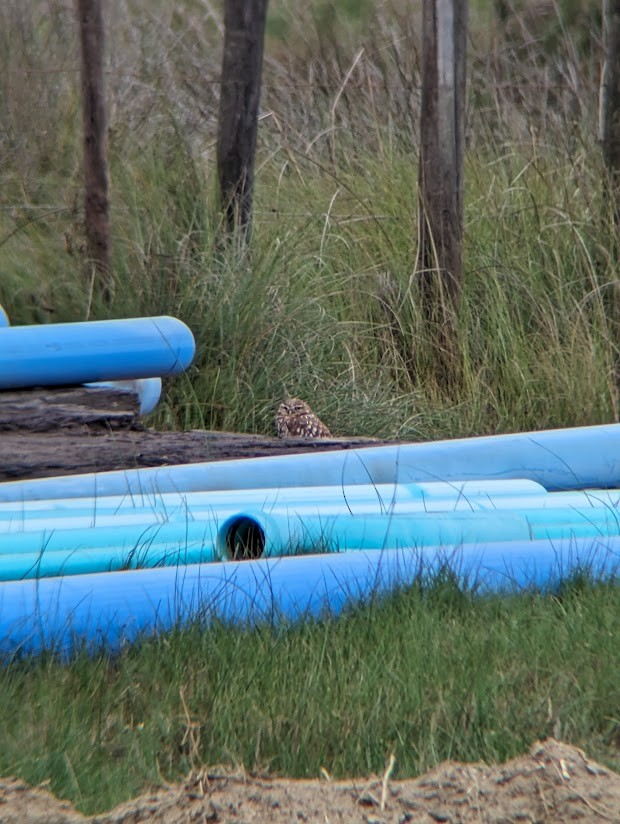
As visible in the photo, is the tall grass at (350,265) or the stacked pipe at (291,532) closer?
the stacked pipe at (291,532)

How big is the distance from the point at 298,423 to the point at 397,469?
1.04 m

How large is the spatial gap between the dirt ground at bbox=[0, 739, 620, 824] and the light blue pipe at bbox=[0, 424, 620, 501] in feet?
6.80

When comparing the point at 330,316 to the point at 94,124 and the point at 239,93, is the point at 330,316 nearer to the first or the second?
the point at 239,93

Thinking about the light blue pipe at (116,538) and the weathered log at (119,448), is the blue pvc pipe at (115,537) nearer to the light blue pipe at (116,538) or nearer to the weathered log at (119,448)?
the light blue pipe at (116,538)

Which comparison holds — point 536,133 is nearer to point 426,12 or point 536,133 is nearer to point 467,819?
point 426,12

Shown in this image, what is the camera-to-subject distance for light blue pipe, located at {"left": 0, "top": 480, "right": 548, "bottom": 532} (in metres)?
3.35

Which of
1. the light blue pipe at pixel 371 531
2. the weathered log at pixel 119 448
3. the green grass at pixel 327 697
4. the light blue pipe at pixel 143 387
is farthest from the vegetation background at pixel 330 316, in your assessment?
the weathered log at pixel 119 448

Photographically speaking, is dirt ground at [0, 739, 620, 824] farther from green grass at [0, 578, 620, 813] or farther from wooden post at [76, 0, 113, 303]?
wooden post at [76, 0, 113, 303]

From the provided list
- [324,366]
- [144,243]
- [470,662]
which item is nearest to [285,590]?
[470,662]

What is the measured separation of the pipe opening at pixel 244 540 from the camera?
3139 millimetres

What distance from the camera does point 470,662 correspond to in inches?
95.5

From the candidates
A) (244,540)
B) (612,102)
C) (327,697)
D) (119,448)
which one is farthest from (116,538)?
(612,102)

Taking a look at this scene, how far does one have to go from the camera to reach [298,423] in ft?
16.5

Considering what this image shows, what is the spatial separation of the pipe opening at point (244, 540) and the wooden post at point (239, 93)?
3210mm
